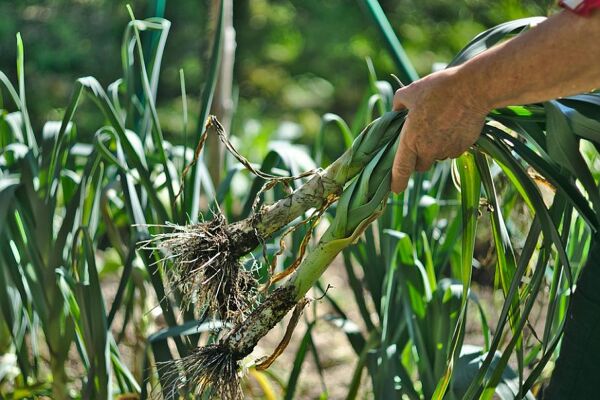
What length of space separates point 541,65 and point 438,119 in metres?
0.13

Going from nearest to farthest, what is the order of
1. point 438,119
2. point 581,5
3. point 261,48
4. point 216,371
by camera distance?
point 581,5, point 438,119, point 216,371, point 261,48

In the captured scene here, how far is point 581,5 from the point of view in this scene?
0.89 meters

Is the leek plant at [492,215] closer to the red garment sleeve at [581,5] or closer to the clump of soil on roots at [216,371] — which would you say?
the clump of soil on roots at [216,371]

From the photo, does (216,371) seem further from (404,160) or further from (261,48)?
(261,48)

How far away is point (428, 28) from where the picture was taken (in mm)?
4113

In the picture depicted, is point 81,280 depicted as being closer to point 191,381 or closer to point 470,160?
point 191,381

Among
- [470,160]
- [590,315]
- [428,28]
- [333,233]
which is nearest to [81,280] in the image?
[333,233]

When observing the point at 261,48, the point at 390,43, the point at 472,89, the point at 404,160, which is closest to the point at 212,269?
the point at 404,160

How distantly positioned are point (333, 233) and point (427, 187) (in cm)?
66

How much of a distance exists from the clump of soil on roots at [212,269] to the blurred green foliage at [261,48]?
276 centimetres

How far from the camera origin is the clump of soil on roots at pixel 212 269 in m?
1.15

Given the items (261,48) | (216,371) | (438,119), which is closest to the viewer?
(438,119)

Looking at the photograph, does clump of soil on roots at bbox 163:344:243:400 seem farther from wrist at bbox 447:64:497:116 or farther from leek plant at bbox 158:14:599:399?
wrist at bbox 447:64:497:116

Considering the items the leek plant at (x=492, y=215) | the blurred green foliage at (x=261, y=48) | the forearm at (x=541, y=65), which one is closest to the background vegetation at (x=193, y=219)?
the leek plant at (x=492, y=215)
